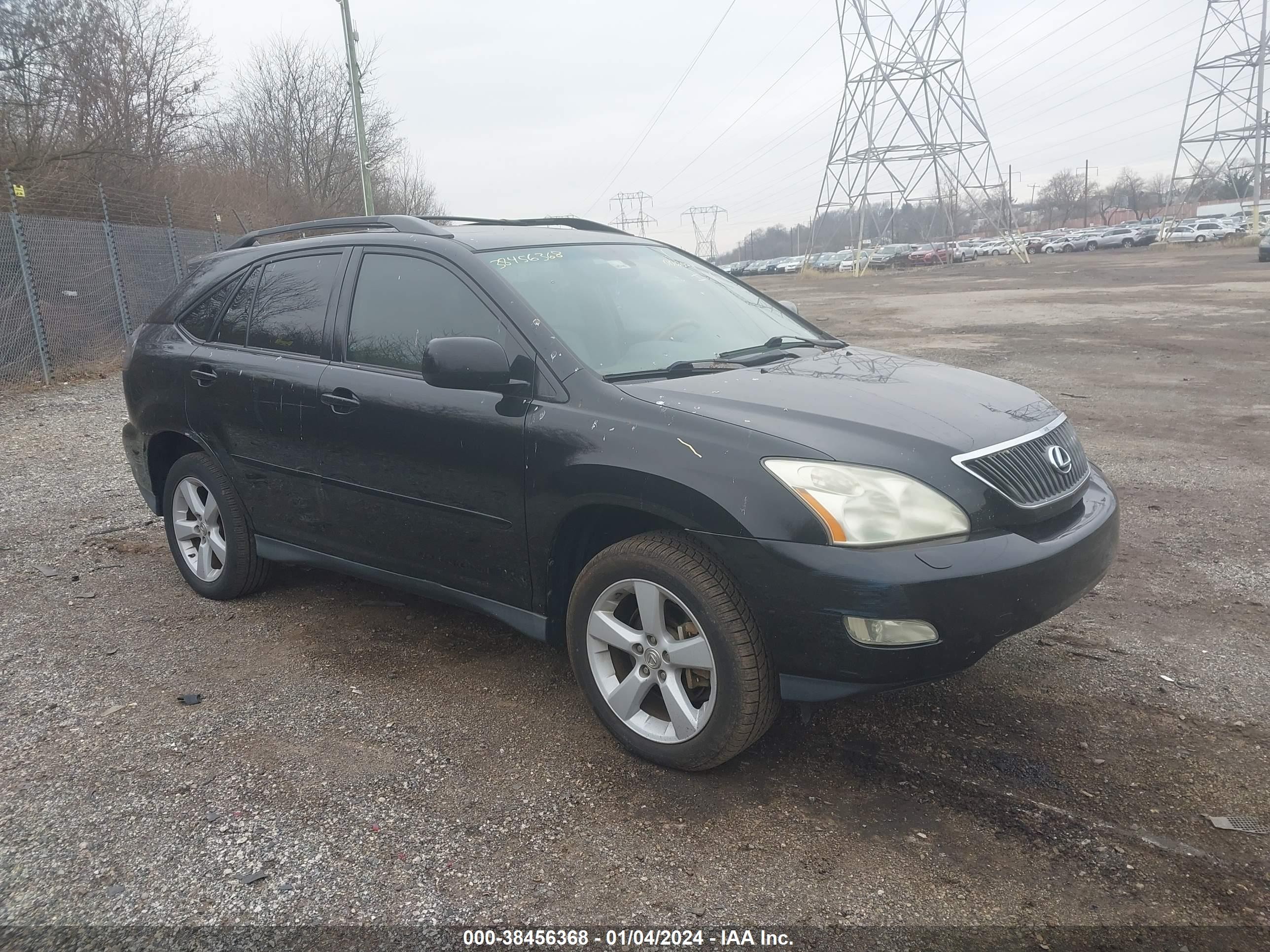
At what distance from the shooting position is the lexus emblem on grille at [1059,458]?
3.16 m

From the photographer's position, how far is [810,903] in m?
2.45

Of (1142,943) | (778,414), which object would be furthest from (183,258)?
(1142,943)

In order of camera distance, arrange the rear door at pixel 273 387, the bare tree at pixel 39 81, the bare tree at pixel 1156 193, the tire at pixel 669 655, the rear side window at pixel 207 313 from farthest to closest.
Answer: the bare tree at pixel 1156 193, the bare tree at pixel 39 81, the rear side window at pixel 207 313, the rear door at pixel 273 387, the tire at pixel 669 655

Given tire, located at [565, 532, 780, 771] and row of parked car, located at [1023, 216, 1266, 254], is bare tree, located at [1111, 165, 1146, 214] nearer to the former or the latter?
row of parked car, located at [1023, 216, 1266, 254]

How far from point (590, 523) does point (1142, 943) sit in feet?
6.40

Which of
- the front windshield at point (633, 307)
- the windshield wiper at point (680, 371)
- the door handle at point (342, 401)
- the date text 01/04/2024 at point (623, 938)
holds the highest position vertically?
the front windshield at point (633, 307)

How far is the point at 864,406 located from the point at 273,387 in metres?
2.60

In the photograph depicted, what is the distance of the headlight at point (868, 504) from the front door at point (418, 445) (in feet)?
3.45

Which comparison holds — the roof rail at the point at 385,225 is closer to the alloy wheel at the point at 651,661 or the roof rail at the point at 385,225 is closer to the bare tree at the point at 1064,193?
the alloy wheel at the point at 651,661

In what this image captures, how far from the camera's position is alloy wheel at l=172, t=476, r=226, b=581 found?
4.66 meters

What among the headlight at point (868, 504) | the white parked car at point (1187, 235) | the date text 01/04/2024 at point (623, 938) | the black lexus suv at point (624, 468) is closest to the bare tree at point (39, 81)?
the black lexus suv at point (624, 468)

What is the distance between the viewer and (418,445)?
11.9ft

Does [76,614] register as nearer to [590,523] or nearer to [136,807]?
[136,807]

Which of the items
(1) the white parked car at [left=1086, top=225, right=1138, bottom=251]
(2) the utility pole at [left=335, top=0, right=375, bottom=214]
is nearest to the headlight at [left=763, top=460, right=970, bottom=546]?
(2) the utility pole at [left=335, top=0, right=375, bottom=214]
